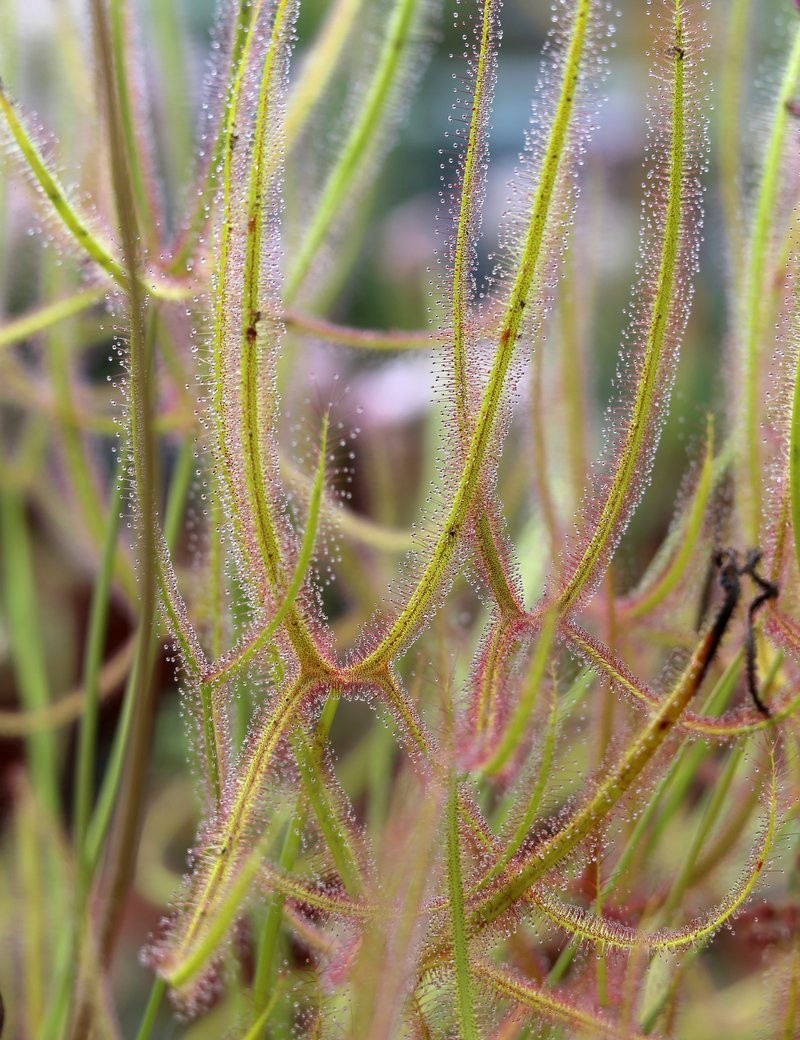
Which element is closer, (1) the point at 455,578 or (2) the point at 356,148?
(1) the point at 455,578

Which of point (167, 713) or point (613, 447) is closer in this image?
point (613, 447)

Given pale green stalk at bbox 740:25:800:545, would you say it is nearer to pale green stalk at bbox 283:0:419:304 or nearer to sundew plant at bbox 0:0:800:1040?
sundew plant at bbox 0:0:800:1040

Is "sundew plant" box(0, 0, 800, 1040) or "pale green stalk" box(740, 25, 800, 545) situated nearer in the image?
"sundew plant" box(0, 0, 800, 1040)

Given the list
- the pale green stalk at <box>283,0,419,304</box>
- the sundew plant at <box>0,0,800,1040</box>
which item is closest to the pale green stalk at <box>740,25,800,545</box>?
the sundew plant at <box>0,0,800,1040</box>

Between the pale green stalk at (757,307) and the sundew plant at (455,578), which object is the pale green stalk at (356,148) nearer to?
the sundew plant at (455,578)

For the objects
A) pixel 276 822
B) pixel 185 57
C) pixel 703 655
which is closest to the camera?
pixel 703 655

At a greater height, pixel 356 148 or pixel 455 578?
pixel 356 148

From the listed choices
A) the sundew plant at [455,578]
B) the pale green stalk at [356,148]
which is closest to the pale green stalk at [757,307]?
the sundew plant at [455,578]

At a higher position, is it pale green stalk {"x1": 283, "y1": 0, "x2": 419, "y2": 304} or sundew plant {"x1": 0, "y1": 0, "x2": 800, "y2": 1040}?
pale green stalk {"x1": 283, "y1": 0, "x2": 419, "y2": 304}

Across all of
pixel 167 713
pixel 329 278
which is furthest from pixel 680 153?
pixel 167 713

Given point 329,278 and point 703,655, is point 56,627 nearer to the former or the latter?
point 329,278

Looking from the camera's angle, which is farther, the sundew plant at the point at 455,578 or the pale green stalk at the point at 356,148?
the pale green stalk at the point at 356,148
